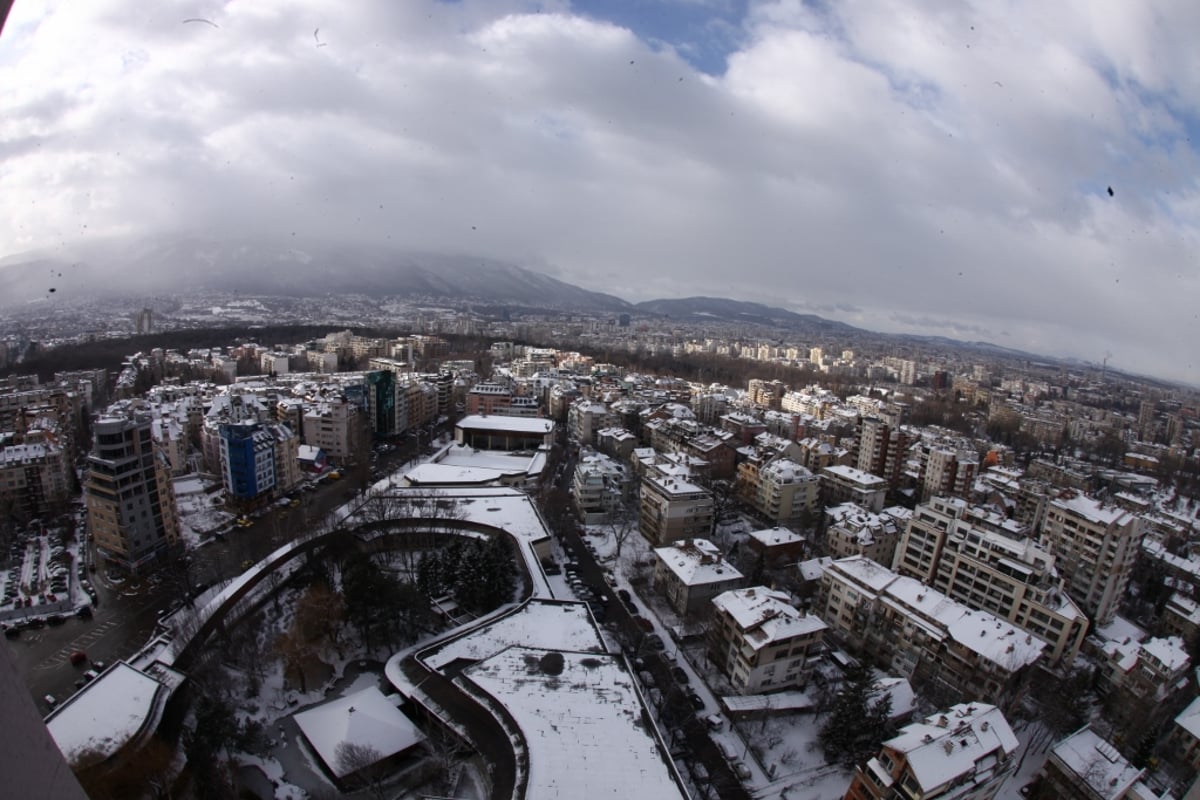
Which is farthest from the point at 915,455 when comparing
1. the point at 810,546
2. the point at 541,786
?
the point at 541,786

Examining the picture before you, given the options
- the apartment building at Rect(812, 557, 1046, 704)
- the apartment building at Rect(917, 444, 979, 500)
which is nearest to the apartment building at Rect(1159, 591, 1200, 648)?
the apartment building at Rect(812, 557, 1046, 704)

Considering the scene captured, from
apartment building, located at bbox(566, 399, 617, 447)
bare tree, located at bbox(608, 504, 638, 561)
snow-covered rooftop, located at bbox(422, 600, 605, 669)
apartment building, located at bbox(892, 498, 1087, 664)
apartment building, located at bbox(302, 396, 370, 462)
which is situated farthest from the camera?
apartment building, located at bbox(566, 399, 617, 447)

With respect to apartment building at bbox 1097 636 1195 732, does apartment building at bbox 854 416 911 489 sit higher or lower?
higher

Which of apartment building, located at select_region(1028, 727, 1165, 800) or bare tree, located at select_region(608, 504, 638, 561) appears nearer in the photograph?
apartment building, located at select_region(1028, 727, 1165, 800)

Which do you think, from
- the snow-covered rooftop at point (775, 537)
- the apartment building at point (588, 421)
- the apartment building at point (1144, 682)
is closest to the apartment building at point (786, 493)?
the snow-covered rooftop at point (775, 537)

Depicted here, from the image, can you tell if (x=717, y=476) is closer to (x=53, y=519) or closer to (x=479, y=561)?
(x=479, y=561)

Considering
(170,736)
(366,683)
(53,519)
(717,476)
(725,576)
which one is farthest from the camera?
(717,476)

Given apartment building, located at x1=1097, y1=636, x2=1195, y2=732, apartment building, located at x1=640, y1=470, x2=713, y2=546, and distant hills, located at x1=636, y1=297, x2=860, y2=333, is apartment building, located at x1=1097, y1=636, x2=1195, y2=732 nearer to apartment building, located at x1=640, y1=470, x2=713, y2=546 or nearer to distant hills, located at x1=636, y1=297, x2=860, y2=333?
apartment building, located at x1=640, y1=470, x2=713, y2=546
